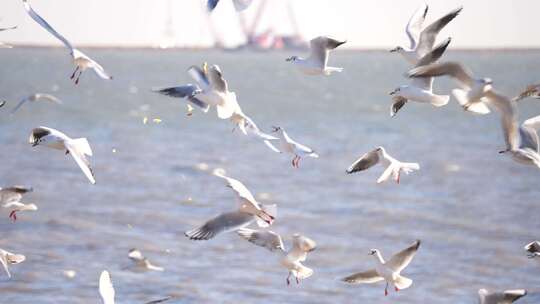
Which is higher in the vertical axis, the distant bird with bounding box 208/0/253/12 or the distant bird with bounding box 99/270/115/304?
the distant bird with bounding box 208/0/253/12

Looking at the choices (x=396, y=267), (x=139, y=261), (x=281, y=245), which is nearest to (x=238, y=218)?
(x=281, y=245)

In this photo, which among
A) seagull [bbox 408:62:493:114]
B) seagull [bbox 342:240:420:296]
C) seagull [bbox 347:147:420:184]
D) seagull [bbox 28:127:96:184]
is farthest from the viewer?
seagull [bbox 347:147:420:184]

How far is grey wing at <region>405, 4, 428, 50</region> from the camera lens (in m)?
11.3

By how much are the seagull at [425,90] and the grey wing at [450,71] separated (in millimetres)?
174

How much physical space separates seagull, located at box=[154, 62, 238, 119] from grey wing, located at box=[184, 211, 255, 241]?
91 centimetres

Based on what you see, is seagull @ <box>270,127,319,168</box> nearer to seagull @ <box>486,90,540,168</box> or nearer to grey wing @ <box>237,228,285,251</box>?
grey wing @ <box>237,228,285,251</box>

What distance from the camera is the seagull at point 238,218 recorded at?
1090cm

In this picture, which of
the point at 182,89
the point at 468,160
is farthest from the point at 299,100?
the point at 182,89

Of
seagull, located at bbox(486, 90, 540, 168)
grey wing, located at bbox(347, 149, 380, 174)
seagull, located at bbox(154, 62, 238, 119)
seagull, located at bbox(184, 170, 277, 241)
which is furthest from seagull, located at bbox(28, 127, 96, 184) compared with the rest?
seagull, located at bbox(486, 90, 540, 168)

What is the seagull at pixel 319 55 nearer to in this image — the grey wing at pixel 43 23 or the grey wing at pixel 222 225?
the grey wing at pixel 222 225

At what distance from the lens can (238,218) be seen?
11.1 metres

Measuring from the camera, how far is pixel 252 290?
52.9ft

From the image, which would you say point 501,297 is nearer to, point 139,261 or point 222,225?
point 222,225

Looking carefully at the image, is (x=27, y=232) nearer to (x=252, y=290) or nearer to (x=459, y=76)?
(x=252, y=290)
